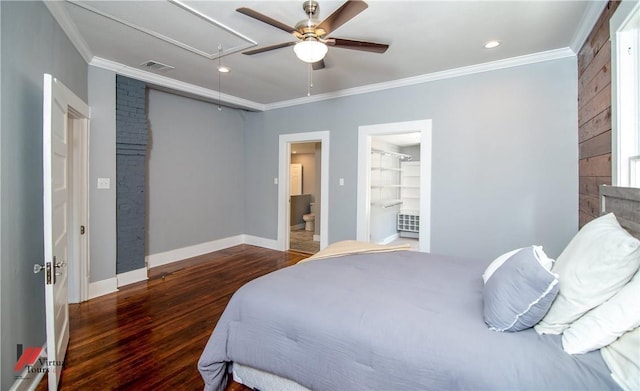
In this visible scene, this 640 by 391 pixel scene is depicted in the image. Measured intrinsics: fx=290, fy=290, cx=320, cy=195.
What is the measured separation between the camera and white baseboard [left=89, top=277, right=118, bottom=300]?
3205 mm

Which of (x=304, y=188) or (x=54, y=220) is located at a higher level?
(x=304, y=188)

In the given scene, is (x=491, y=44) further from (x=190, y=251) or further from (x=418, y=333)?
(x=190, y=251)

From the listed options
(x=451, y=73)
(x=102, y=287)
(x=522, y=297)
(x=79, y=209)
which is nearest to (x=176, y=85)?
(x=79, y=209)

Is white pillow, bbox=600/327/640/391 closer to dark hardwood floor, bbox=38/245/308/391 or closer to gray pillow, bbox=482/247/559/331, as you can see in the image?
gray pillow, bbox=482/247/559/331

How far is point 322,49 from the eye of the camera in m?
2.09

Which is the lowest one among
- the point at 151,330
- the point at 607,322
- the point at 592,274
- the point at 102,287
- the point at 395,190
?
the point at 151,330

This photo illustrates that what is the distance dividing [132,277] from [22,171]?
2204mm

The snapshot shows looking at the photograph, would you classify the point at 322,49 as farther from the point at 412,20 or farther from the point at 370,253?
the point at 370,253

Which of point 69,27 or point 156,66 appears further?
point 156,66

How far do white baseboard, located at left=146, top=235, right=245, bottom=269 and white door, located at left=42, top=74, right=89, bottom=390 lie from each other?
2016 mm

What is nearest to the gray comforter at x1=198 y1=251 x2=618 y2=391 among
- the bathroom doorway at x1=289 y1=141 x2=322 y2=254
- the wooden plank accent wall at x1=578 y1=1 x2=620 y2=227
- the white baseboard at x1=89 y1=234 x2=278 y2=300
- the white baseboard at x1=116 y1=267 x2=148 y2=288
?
the wooden plank accent wall at x1=578 y1=1 x2=620 y2=227

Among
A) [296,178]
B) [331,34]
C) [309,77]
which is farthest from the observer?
[296,178]

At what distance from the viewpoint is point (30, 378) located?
1800 millimetres

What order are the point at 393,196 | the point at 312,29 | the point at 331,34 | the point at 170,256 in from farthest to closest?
1. the point at 393,196
2. the point at 170,256
3. the point at 331,34
4. the point at 312,29
